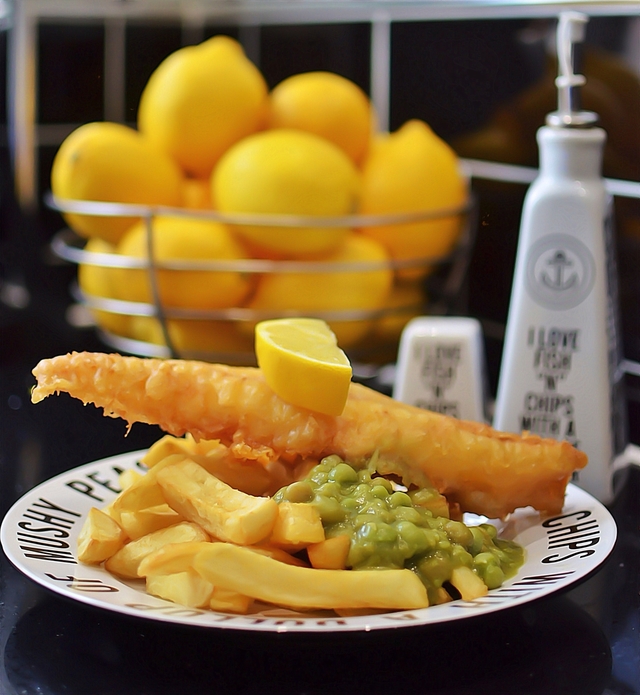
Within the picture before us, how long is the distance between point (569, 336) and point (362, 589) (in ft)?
1.45

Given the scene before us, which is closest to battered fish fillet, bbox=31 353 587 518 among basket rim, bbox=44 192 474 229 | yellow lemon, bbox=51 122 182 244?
basket rim, bbox=44 192 474 229

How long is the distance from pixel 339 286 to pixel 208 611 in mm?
670

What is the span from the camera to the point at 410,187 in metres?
1.30

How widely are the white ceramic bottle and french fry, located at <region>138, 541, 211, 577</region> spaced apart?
469 millimetres

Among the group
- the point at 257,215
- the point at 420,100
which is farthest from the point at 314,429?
the point at 420,100

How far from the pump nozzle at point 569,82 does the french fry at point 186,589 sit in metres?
0.56

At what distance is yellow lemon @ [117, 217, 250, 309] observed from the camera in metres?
1.25

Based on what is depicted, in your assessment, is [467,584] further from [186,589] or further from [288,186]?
[288,186]

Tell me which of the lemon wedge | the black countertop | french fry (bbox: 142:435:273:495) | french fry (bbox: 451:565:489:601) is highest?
the lemon wedge

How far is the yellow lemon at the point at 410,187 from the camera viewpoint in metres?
1.31

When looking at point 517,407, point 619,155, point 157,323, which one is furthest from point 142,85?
point 517,407

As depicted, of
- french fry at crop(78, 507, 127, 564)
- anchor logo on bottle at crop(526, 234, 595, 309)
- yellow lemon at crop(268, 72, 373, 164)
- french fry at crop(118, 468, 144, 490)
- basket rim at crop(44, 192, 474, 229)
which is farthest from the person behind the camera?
yellow lemon at crop(268, 72, 373, 164)

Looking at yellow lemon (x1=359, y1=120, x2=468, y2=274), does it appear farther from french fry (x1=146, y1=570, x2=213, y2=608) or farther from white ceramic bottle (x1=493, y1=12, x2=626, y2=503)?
french fry (x1=146, y1=570, x2=213, y2=608)

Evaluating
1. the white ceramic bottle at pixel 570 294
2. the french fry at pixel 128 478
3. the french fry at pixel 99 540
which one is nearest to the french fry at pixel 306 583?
the french fry at pixel 99 540
